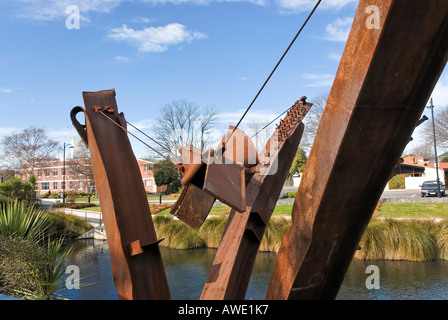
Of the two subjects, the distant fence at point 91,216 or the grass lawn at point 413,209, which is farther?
the distant fence at point 91,216

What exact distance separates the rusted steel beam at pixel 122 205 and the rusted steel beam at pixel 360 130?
1.22 m

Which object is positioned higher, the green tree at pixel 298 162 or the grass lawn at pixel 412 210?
the green tree at pixel 298 162

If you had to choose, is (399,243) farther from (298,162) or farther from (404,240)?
(298,162)

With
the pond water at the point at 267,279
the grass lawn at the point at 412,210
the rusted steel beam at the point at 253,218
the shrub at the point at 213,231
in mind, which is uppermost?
the rusted steel beam at the point at 253,218

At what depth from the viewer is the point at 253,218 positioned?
3.40 m

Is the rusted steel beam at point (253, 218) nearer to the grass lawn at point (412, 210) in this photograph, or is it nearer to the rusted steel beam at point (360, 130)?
the rusted steel beam at point (360, 130)

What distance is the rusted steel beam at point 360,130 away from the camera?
173 centimetres

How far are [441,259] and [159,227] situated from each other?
11.5m

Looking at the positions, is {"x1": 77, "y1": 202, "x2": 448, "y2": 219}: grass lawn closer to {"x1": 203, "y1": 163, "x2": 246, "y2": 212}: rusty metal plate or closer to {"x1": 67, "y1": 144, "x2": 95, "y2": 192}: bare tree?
{"x1": 203, "y1": 163, "x2": 246, "y2": 212}: rusty metal plate

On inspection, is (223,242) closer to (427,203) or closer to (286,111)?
(286,111)

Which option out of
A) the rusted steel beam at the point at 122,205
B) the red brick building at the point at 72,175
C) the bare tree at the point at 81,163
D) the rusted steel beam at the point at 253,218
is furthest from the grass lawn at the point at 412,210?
the bare tree at the point at 81,163

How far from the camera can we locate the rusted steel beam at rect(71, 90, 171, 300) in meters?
3.02

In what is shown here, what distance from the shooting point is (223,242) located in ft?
11.3

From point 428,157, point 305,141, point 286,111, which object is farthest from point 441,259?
point 428,157
